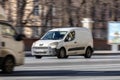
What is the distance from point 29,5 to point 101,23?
612 cm

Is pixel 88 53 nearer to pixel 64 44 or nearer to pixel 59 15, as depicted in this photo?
pixel 64 44

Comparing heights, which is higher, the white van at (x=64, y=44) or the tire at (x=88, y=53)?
the white van at (x=64, y=44)

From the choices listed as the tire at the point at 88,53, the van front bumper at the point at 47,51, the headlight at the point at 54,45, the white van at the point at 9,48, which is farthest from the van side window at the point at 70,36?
the white van at the point at 9,48

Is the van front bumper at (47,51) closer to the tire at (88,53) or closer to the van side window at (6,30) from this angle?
the tire at (88,53)

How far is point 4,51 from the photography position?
18.6 m

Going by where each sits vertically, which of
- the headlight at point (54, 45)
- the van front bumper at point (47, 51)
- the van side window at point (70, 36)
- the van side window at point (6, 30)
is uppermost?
the van side window at point (6, 30)

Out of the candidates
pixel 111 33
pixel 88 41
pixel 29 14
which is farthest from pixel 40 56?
pixel 29 14

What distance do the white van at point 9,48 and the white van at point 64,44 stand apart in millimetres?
10787

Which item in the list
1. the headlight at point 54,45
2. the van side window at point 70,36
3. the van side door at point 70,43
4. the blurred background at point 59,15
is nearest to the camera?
the headlight at point 54,45

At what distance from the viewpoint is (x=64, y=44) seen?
101ft

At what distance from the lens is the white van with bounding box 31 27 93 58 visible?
30469 mm

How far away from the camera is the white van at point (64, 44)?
100.0 ft

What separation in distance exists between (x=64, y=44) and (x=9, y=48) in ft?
39.3

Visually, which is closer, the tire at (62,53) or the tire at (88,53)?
the tire at (62,53)
